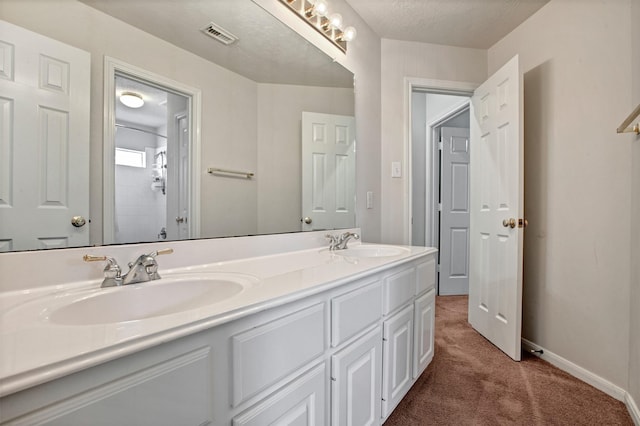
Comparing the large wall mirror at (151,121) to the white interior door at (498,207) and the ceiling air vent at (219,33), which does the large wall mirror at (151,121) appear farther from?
the white interior door at (498,207)

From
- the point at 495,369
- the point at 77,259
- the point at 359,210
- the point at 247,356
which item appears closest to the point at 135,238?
the point at 77,259

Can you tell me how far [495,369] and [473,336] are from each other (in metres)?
0.50

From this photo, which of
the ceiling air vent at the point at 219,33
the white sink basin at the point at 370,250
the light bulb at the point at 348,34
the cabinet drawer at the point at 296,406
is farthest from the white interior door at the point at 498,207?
the ceiling air vent at the point at 219,33

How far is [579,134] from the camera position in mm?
1688

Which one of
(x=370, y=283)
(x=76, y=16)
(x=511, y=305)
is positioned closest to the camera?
(x=76, y=16)

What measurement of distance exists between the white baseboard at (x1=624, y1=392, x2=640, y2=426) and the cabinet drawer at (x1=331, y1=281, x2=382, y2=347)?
1275 mm

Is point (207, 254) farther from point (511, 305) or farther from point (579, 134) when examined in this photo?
point (579, 134)

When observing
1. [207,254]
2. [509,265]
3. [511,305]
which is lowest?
[511,305]

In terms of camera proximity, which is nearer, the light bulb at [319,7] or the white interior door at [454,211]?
the light bulb at [319,7]

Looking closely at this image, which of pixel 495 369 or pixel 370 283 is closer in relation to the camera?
pixel 370 283

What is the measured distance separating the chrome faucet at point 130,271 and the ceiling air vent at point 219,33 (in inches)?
34.0

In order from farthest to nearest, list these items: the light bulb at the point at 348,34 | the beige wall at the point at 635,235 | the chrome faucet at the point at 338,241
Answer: the light bulb at the point at 348,34
the chrome faucet at the point at 338,241
the beige wall at the point at 635,235

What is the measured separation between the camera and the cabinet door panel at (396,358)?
47.2 inches

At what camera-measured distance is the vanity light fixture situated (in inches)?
58.1
